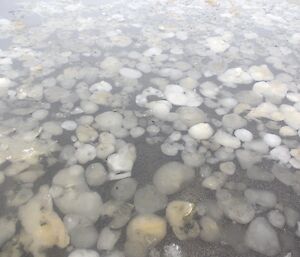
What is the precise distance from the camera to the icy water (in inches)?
68.4

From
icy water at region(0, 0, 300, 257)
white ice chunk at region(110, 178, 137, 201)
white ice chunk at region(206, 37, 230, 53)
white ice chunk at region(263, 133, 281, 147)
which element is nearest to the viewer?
icy water at region(0, 0, 300, 257)

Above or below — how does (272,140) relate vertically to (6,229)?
above

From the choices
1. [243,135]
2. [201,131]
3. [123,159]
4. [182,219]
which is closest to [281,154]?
[243,135]

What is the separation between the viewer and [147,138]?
2.28 m

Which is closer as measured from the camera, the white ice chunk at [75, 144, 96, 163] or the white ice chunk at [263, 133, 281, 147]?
the white ice chunk at [75, 144, 96, 163]

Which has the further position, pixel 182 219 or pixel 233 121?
pixel 233 121

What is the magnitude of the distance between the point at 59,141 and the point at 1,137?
1.24 ft

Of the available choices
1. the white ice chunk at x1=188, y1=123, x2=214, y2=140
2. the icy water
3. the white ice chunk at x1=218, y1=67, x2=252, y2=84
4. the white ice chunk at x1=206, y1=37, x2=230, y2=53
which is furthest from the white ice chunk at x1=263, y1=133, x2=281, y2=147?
the white ice chunk at x1=206, y1=37, x2=230, y2=53

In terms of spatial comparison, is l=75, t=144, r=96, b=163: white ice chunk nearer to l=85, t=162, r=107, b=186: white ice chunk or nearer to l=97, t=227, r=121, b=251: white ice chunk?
l=85, t=162, r=107, b=186: white ice chunk

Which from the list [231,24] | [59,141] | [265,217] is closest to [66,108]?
[59,141]

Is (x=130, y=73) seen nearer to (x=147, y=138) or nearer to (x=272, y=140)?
(x=147, y=138)

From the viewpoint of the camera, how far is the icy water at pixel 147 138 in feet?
5.70

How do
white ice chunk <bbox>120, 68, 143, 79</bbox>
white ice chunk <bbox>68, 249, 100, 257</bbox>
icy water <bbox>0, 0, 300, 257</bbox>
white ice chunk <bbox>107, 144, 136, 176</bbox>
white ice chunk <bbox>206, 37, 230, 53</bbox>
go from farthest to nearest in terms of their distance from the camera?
white ice chunk <bbox>206, 37, 230, 53</bbox> → white ice chunk <bbox>120, 68, 143, 79</bbox> → white ice chunk <bbox>107, 144, 136, 176</bbox> → icy water <bbox>0, 0, 300, 257</bbox> → white ice chunk <bbox>68, 249, 100, 257</bbox>

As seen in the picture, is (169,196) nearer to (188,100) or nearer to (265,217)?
(265,217)
